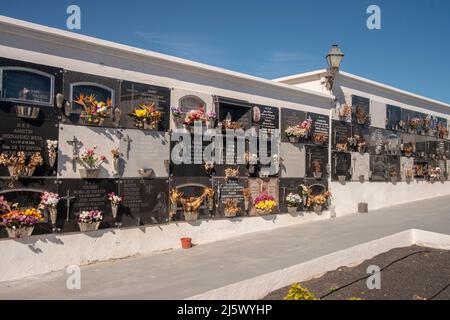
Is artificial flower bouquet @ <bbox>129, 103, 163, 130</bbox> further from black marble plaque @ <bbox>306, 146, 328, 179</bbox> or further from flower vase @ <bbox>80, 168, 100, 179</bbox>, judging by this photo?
black marble plaque @ <bbox>306, 146, 328, 179</bbox>

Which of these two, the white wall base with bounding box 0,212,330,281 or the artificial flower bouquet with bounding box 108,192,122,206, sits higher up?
the artificial flower bouquet with bounding box 108,192,122,206

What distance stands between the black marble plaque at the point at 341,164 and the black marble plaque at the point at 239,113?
3.69 meters

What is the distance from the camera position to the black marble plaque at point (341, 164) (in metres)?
12.6

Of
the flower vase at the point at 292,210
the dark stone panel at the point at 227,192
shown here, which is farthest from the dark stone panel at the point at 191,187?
the flower vase at the point at 292,210

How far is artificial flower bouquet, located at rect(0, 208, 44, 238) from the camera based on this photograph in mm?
6246

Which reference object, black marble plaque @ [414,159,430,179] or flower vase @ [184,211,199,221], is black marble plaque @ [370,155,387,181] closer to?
black marble plaque @ [414,159,430,179]

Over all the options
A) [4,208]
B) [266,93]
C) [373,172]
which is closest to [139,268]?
[4,208]

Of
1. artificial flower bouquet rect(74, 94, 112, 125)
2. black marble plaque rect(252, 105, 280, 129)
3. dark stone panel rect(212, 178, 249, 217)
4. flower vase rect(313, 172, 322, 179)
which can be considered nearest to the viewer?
artificial flower bouquet rect(74, 94, 112, 125)

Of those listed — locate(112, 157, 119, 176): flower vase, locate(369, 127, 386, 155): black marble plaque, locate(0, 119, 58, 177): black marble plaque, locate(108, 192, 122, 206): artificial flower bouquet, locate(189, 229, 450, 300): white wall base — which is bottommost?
locate(189, 229, 450, 300): white wall base

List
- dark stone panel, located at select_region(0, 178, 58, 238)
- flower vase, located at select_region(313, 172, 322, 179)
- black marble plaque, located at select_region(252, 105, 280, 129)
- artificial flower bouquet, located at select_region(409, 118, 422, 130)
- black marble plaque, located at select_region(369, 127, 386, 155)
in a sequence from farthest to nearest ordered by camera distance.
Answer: artificial flower bouquet, located at select_region(409, 118, 422, 130) < black marble plaque, located at select_region(369, 127, 386, 155) < flower vase, located at select_region(313, 172, 322, 179) < black marble plaque, located at select_region(252, 105, 280, 129) < dark stone panel, located at select_region(0, 178, 58, 238)

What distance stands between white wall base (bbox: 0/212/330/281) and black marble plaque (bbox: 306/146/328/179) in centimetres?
271

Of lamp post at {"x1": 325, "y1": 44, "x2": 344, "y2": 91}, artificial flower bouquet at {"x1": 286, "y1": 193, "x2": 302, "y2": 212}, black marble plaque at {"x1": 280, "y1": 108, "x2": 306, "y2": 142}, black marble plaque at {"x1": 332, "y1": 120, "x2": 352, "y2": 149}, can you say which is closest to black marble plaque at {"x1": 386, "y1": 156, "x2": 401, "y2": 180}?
black marble plaque at {"x1": 332, "y1": 120, "x2": 352, "y2": 149}

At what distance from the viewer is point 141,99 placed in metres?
8.19

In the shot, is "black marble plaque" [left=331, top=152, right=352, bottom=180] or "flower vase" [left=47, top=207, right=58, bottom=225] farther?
"black marble plaque" [left=331, top=152, right=352, bottom=180]
